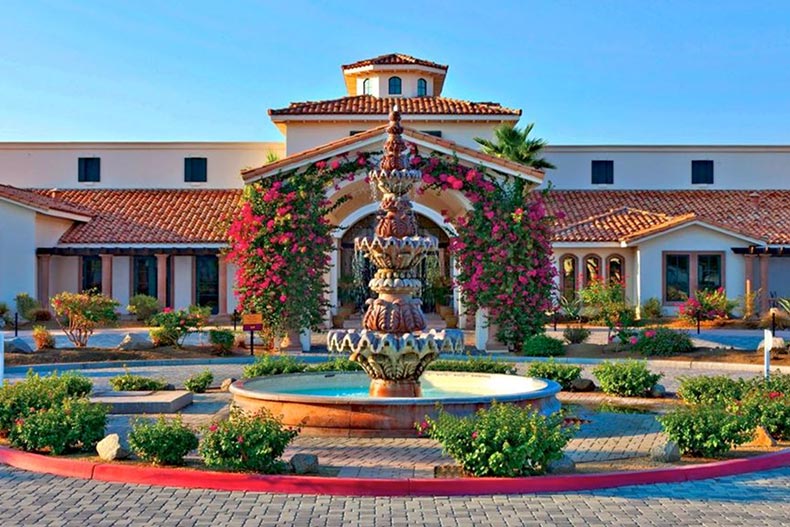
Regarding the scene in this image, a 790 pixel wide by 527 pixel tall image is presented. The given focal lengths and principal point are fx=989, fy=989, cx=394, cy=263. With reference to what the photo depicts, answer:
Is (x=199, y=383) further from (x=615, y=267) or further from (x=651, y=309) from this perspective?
(x=615, y=267)

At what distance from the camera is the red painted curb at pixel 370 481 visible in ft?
31.2

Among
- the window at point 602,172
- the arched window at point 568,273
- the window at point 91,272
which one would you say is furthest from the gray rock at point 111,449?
the window at point 602,172

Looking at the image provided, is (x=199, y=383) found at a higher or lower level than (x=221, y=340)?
lower

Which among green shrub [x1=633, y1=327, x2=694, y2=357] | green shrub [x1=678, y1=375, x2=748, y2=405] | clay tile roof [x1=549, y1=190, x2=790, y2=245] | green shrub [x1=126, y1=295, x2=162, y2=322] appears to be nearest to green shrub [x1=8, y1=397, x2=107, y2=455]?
green shrub [x1=678, y1=375, x2=748, y2=405]

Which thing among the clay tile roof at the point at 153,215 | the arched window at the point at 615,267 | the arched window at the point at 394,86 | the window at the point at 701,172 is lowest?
the arched window at the point at 615,267

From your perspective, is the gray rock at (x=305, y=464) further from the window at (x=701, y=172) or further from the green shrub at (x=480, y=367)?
the window at (x=701, y=172)

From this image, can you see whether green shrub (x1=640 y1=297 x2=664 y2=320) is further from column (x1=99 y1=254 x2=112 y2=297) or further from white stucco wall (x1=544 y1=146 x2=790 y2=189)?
column (x1=99 y1=254 x2=112 y2=297)

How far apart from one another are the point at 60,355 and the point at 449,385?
1112 centimetres

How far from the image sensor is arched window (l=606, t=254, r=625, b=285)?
3684 centimetres

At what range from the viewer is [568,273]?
37281mm

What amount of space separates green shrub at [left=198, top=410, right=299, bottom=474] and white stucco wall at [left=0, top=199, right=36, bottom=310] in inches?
1061

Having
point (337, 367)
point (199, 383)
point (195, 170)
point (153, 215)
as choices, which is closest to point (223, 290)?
point (153, 215)

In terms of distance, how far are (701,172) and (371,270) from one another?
17.1 m

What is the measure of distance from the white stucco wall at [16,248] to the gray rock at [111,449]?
25.8 meters
